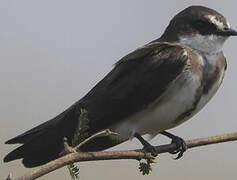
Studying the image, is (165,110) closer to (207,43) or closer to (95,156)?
(207,43)

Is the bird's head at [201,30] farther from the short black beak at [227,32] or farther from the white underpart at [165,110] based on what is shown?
the white underpart at [165,110]

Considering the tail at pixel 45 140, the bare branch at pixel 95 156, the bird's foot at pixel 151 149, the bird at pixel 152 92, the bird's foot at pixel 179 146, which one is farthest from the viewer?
the bird's foot at pixel 179 146

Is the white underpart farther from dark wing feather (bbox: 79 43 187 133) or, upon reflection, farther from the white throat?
the white throat

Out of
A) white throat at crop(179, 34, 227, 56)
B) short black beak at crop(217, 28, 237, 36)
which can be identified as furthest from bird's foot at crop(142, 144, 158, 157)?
short black beak at crop(217, 28, 237, 36)

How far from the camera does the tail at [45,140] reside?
288 cm

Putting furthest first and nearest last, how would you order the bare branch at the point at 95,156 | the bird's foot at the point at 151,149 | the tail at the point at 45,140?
the bird's foot at the point at 151,149
the tail at the point at 45,140
the bare branch at the point at 95,156

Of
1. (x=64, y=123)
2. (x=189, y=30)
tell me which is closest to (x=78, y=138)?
(x=64, y=123)

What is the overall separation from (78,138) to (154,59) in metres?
1.41

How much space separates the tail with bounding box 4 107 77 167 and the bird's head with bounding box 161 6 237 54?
0.87 metres

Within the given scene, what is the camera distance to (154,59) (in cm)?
346

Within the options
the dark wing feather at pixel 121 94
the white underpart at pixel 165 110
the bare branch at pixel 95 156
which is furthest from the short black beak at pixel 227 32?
the bare branch at pixel 95 156

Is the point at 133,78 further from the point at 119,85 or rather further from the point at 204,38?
the point at 204,38

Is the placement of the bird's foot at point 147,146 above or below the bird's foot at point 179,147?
above

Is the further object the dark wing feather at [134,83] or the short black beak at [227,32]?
the short black beak at [227,32]
